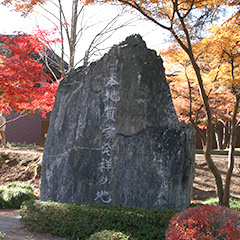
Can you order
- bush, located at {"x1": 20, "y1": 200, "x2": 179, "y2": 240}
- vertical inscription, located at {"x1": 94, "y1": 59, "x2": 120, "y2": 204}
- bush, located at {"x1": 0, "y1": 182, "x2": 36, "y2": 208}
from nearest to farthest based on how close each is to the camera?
bush, located at {"x1": 20, "y1": 200, "x2": 179, "y2": 240}
vertical inscription, located at {"x1": 94, "y1": 59, "x2": 120, "y2": 204}
bush, located at {"x1": 0, "y1": 182, "x2": 36, "y2": 208}

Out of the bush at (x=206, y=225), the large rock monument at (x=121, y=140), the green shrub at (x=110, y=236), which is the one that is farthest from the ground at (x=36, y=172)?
the bush at (x=206, y=225)

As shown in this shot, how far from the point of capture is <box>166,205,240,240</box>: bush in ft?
9.32

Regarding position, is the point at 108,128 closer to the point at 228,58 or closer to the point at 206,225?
the point at 206,225

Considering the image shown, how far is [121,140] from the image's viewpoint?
5180mm

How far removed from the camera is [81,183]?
5199 millimetres

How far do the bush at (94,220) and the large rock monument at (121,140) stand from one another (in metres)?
0.46

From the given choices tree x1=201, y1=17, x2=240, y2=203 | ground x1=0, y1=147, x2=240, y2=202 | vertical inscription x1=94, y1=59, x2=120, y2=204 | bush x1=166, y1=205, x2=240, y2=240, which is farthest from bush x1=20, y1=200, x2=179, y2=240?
ground x1=0, y1=147, x2=240, y2=202

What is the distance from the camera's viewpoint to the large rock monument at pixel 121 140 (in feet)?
16.3

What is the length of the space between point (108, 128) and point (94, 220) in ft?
5.27

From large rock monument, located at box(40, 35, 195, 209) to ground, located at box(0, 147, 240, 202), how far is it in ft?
13.7

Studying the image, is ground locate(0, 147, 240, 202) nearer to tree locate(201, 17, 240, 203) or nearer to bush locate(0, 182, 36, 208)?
bush locate(0, 182, 36, 208)

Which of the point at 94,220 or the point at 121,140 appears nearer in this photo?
the point at 94,220

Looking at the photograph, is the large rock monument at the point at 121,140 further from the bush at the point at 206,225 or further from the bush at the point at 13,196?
the bush at the point at 13,196

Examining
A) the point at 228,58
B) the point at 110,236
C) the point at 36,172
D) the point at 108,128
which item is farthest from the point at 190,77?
the point at 36,172
